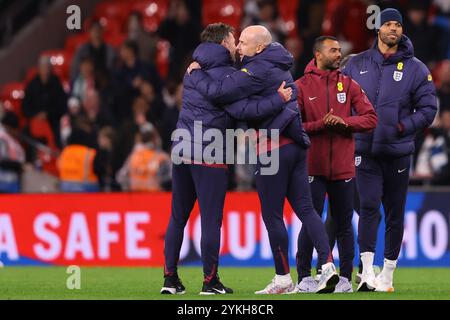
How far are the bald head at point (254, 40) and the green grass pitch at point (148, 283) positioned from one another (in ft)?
6.67

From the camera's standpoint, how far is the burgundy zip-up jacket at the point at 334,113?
11.0 m

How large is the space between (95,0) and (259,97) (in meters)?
13.3

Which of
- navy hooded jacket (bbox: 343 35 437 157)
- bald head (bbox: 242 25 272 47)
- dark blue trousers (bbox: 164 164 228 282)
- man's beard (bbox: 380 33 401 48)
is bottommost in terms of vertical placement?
dark blue trousers (bbox: 164 164 228 282)

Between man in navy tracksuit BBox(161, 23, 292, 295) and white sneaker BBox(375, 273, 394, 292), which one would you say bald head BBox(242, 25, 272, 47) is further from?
white sneaker BBox(375, 273, 394, 292)

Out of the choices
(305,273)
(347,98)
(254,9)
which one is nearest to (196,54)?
(347,98)

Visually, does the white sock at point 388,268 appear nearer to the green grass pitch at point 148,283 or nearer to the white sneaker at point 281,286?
the green grass pitch at point 148,283

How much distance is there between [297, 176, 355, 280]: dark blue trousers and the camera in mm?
11078

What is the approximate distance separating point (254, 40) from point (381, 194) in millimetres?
1806

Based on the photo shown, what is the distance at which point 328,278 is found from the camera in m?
10.5

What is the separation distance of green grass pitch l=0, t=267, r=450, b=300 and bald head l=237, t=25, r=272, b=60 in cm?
203

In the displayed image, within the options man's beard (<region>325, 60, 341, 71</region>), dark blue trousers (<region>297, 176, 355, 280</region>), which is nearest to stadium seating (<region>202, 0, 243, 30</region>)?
man's beard (<region>325, 60, 341, 71</region>)

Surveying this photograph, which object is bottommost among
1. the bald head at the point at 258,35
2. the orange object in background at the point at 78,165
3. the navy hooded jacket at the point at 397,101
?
the orange object in background at the point at 78,165

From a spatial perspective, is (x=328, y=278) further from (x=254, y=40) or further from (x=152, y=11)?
(x=152, y=11)

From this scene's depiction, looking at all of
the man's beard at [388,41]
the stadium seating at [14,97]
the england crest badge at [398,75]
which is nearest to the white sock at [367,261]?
the england crest badge at [398,75]
